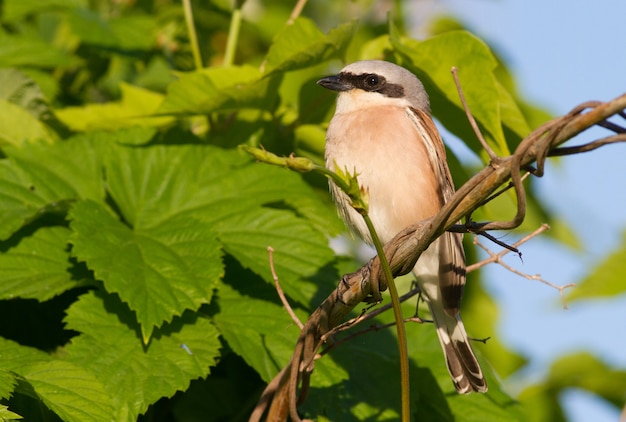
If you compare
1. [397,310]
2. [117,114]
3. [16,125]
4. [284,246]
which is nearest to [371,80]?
[284,246]

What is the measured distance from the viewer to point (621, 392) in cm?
450

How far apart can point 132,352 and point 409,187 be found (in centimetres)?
150

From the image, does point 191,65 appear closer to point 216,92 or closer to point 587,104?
point 216,92

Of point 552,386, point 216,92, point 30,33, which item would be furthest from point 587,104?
point 30,33

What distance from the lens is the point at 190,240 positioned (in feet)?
11.5

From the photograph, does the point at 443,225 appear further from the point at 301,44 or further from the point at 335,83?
the point at 335,83

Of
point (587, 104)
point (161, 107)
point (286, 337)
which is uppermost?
point (587, 104)

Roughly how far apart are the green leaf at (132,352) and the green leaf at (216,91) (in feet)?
3.51

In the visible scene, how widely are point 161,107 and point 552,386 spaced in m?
2.72

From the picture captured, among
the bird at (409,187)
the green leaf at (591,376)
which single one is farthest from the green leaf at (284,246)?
the green leaf at (591,376)

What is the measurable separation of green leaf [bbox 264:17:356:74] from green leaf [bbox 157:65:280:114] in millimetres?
120

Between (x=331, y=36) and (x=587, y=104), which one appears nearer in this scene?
(x=587, y=104)

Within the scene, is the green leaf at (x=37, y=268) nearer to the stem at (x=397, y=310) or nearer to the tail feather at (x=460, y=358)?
the stem at (x=397, y=310)

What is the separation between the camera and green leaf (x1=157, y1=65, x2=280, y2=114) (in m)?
3.93
